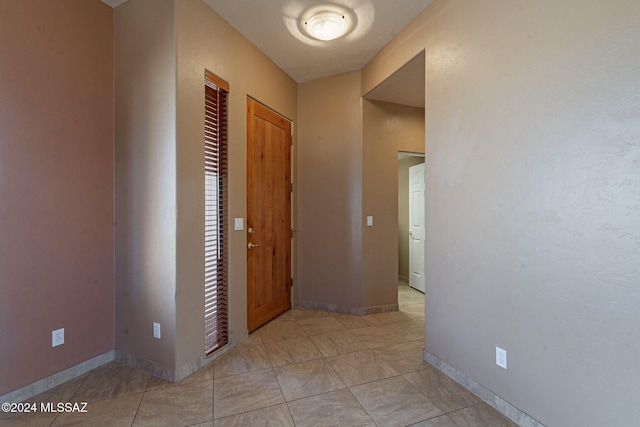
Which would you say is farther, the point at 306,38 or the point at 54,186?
the point at 306,38

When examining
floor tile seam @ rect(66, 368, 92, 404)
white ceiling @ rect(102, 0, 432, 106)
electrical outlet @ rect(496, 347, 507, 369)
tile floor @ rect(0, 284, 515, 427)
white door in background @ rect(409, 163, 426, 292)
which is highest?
white ceiling @ rect(102, 0, 432, 106)

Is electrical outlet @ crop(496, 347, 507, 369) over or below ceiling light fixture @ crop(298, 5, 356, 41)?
below

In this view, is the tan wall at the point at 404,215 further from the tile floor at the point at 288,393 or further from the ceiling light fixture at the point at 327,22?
the ceiling light fixture at the point at 327,22

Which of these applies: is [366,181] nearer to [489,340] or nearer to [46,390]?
[489,340]

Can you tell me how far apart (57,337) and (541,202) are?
10.3ft

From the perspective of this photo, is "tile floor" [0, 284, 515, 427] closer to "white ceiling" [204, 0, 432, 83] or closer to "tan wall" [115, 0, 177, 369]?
"tan wall" [115, 0, 177, 369]

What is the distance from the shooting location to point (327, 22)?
101 inches

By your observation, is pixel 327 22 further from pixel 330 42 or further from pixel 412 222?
pixel 412 222

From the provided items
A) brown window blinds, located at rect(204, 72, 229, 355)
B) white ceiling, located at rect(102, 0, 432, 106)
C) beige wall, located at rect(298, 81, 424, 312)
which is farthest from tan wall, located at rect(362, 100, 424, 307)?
brown window blinds, located at rect(204, 72, 229, 355)

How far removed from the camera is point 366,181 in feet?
11.8

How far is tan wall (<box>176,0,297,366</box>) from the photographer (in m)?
2.23

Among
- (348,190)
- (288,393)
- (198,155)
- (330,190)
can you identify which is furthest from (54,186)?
(348,190)

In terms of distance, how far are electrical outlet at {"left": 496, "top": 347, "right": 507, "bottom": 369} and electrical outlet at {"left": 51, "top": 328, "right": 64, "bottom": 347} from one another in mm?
2895

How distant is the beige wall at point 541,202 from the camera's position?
4.38 ft
